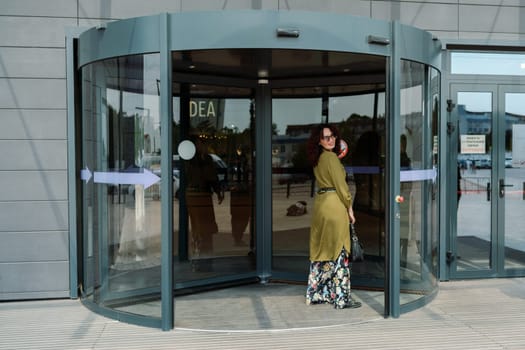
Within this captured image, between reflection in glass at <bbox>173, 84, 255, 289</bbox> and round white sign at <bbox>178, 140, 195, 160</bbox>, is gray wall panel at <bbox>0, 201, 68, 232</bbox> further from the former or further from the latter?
round white sign at <bbox>178, 140, 195, 160</bbox>

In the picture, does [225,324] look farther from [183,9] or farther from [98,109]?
[183,9]

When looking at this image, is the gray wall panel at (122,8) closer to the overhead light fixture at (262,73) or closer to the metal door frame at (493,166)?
the overhead light fixture at (262,73)

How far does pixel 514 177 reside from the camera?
22.9 ft

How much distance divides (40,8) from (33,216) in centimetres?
215

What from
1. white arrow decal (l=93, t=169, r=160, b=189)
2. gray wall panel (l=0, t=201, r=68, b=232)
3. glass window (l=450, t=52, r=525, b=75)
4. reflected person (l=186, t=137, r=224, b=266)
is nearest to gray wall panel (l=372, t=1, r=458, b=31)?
glass window (l=450, t=52, r=525, b=75)

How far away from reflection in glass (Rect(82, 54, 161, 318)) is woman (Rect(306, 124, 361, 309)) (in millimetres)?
1592

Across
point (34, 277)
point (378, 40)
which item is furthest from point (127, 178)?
point (378, 40)

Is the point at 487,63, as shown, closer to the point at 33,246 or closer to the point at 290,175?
the point at 290,175

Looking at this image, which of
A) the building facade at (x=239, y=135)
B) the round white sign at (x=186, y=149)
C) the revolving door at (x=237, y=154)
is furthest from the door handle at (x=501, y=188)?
the round white sign at (x=186, y=149)

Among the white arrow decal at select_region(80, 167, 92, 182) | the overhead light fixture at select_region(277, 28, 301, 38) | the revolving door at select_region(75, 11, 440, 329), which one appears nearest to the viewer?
the overhead light fixture at select_region(277, 28, 301, 38)

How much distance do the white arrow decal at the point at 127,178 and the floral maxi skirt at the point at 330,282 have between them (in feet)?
5.99

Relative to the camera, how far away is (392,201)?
521 cm

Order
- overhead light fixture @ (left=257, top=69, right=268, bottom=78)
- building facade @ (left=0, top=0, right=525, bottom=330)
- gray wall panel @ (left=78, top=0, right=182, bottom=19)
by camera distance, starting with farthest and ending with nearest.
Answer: overhead light fixture @ (left=257, top=69, right=268, bottom=78)
gray wall panel @ (left=78, top=0, right=182, bottom=19)
building facade @ (left=0, top=0, right=525, bottom=330)

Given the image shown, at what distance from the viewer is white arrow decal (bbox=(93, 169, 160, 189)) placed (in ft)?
16.7
